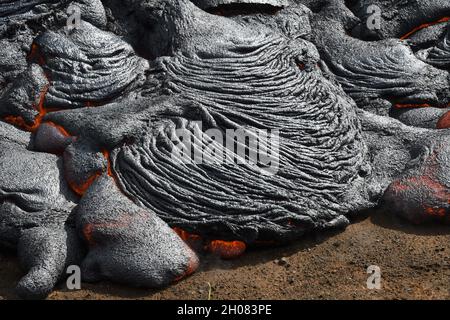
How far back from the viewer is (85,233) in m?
5.49

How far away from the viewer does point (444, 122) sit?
6.63 metres

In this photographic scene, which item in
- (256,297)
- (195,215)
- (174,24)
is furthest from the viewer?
(174,24)

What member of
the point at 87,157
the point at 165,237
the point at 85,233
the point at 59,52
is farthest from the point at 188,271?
the point at 59,52

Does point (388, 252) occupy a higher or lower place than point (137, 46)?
lower

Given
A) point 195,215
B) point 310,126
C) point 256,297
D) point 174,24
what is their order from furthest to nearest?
point 174,24, point 310,126, point 195,215, point 256,297

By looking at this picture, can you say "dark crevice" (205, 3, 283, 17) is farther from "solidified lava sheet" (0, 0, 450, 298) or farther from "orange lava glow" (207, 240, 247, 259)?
"orange lava glow" (207, 240, 247, 259)

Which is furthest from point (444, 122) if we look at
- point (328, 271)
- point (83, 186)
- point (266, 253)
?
point (83, 186)

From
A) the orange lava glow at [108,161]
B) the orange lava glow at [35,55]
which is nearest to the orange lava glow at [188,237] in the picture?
the orange lava glow at [108,161]

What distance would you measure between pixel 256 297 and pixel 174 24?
8.89 ft

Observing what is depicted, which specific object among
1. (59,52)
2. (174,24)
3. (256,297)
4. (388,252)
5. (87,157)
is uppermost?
(174,24)

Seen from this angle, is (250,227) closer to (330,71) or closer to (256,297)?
(256,297)

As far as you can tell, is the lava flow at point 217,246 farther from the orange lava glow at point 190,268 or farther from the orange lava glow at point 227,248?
the orange lava glow at point 190,268

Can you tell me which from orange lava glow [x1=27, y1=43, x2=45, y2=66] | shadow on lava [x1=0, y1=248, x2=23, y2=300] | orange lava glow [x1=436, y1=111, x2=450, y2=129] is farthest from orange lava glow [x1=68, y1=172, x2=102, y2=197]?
orange lava glow [x1=436, y1=111, x2=450, y2=129]

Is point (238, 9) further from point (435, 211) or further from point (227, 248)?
point (435, 211)
